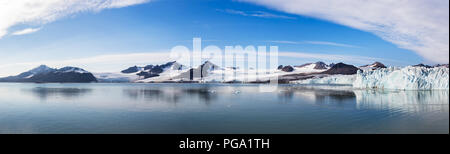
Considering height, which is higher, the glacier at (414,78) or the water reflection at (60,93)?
the glacier at (414,78)

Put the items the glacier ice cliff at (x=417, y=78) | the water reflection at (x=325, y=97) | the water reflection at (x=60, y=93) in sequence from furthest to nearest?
→ the glacier ice cliff at (x=417, y=78), the water reflection at (x=60, y=93), the water reflection at (x=325, y=97)

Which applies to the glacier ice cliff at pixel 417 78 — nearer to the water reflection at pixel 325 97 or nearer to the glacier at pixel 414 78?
the glacier at pixel 414 78

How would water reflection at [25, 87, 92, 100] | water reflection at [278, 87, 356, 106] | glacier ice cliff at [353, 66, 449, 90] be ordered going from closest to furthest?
1. water reflection at [278, 87, 356, 106]
2. water reflection at [25, 87, 92, 100]
3. glacier ice cliff at [353, 66, 449, 90]

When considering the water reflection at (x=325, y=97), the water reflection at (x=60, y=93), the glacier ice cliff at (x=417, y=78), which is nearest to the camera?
the water reflection at (x=325, y=97)

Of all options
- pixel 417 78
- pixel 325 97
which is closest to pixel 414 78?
pixel 417 78

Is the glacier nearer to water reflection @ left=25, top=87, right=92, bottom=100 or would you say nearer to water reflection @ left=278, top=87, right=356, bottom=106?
water reflection @ left=278, top=87, right=356, bottom=106

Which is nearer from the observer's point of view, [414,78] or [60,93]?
[60,93]

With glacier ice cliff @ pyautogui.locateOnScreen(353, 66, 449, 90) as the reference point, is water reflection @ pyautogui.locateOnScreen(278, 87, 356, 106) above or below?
below

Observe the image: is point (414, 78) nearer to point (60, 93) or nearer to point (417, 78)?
point (417, 78)

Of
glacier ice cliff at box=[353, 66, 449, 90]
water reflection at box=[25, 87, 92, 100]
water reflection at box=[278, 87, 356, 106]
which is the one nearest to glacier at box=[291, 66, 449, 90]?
glacier ice cliff at box=[353, 66, 449, 90]

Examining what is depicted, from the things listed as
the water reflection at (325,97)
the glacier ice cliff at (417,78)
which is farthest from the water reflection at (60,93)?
the glacier ice cliff at (417,78)

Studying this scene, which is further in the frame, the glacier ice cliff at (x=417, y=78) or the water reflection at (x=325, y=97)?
the glacier ice cliff at (x=417, y=78)

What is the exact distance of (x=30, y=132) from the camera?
11.4 m

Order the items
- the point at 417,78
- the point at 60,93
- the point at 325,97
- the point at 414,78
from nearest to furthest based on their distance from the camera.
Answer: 1. the point at 325,97
2. the point at 60,93
3. the point at 417,78
4. the point at 414,78
